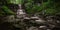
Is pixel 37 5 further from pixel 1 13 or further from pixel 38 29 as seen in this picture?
pixel 1 13

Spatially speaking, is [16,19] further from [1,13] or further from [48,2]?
[48,2]

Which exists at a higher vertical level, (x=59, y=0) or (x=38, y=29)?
(x=59, y=0)

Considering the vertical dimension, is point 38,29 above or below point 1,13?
below

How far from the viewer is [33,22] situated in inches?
86.7

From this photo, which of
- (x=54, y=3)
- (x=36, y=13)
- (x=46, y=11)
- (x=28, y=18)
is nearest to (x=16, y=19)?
(x=28, y=18)

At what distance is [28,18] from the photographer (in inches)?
87.1

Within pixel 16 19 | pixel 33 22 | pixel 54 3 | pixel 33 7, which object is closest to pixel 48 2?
pixel 54 3

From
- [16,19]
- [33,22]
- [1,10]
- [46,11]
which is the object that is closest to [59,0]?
[46,11]

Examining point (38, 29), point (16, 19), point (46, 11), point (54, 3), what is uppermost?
point (54, 3)

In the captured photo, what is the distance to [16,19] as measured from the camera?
86.8 inches

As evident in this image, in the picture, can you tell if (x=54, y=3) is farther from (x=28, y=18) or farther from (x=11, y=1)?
(x=11, y=1)

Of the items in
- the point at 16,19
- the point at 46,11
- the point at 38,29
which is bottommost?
the point at 38,29

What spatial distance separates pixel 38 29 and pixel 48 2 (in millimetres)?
539

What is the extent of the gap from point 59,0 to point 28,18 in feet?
2.21
